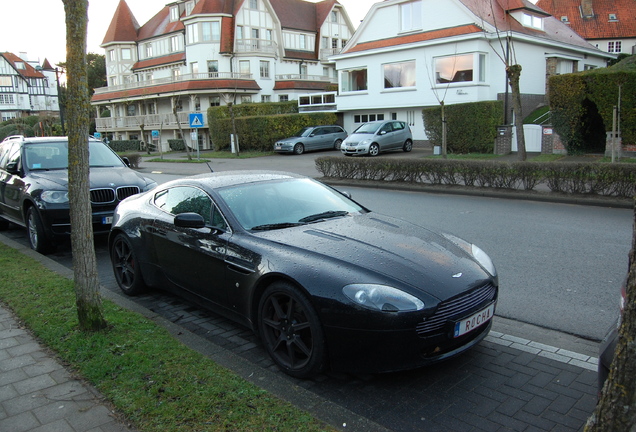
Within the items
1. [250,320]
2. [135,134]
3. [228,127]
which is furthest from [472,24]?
[135,134]

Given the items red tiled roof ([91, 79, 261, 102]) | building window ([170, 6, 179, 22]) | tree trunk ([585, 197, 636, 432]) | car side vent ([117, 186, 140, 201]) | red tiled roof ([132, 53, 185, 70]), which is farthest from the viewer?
building window ([170, 6, 179, 22])

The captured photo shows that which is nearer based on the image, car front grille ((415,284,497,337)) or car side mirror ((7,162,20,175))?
car front grille ((415,284,497,337))

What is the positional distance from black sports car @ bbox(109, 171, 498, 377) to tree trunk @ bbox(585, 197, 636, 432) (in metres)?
1.44

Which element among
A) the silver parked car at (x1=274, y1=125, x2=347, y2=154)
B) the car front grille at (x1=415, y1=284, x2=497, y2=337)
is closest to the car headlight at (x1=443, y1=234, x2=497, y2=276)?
the car front grille at (x1=415, y1=284, x2=497, y2=337)

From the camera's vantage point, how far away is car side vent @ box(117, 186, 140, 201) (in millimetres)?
8672

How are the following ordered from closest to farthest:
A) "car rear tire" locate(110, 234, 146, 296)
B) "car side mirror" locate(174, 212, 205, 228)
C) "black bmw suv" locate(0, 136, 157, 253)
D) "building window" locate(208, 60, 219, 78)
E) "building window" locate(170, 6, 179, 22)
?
1. "car side mirror" locate(174, 212, 205, 228)
2. "car rear tire" locate(110, 234, 146, 296)
3. "black bmw suv" locate(0, 136, 157, 253)
4. "building window" locate(208, 60, 219, 78)
5. "building window" locate(170, 6, 179, 22)

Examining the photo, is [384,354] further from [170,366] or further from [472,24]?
[472,24]

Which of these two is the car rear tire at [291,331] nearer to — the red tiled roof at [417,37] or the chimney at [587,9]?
the red tiled roof at [417,37]

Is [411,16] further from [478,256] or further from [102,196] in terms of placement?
[478,256]

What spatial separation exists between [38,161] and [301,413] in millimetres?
8241

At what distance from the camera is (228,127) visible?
37.1 m

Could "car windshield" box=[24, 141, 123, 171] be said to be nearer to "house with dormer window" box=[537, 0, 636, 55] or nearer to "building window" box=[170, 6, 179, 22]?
"building window" box=[170, 6, 179, 22]

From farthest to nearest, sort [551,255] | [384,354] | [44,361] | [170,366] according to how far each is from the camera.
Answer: [551,255] → [44,361] → [170,366] → [384,354]

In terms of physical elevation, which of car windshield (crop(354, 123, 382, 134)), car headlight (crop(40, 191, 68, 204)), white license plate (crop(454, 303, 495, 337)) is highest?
car windshield (crop(354, 123, 382, 134))
